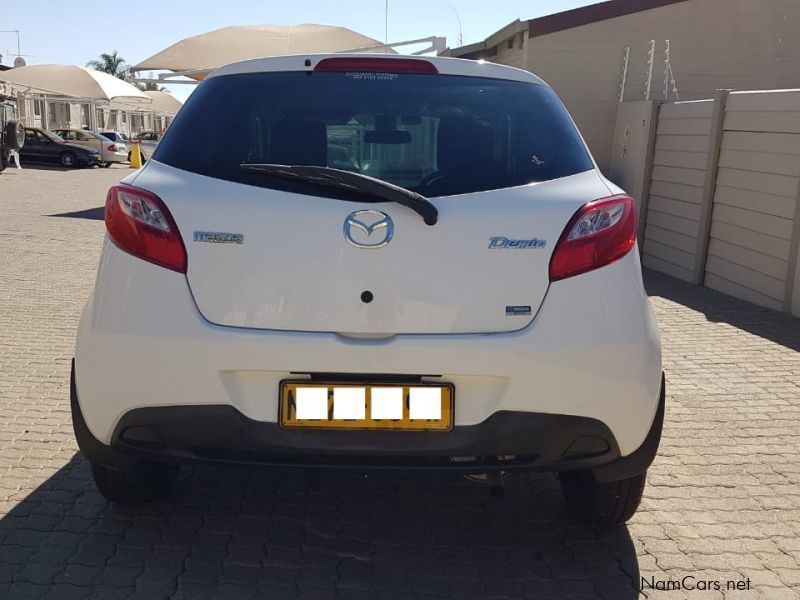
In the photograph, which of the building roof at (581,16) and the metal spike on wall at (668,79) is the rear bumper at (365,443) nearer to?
the building roof at (581,16)

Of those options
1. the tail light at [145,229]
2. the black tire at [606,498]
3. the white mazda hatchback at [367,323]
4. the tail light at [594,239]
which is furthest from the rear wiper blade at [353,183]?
the black tire at [606,498]

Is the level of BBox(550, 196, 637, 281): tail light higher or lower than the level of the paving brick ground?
higher

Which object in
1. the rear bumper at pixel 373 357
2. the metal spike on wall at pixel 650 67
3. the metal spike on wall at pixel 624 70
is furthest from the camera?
the metal spike on wall at pixel 624 70

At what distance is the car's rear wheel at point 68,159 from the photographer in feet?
108

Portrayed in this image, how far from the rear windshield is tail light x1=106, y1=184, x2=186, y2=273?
196 mm

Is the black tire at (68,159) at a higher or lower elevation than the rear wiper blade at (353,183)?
lower

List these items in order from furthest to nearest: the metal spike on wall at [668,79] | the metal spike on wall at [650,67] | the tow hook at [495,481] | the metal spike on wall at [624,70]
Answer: the metal spike on wall at [668,79], the metal spike on wall at [624,70], the metal spike on wall at [650,67], the tow hook at [495,481]

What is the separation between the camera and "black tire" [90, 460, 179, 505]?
10.5 feet

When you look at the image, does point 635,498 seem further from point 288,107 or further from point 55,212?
point 55,212

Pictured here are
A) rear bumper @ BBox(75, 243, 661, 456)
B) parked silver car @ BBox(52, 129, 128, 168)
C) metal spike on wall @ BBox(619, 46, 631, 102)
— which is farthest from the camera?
parked silver car @ BBox(52, 129, 128, 168)

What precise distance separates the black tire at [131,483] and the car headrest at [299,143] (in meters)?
1.17

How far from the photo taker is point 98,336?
273 centimetres

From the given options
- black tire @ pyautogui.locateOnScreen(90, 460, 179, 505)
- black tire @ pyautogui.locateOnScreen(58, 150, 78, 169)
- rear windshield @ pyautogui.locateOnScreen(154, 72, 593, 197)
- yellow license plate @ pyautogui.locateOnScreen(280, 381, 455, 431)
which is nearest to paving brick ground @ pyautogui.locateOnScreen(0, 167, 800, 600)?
black tire @ pyautogui.locateOnScreen(90, 460, 179, 505)

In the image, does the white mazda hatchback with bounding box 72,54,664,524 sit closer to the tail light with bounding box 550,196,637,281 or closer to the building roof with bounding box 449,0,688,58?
the tail light with bounding box 550,196,637,281
